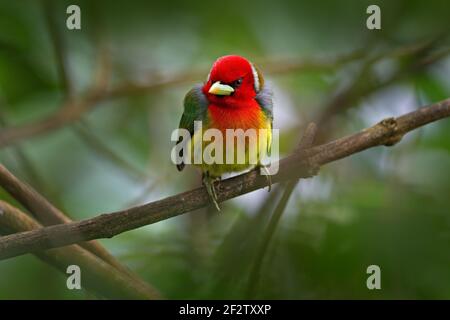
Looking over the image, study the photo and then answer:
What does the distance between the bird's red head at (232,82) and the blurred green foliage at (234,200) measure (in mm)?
368

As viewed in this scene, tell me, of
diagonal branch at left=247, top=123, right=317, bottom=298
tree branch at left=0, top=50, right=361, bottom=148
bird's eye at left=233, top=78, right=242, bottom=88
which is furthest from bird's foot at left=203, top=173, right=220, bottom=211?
tree branch at left=0, top=50, right=361, bottom=148

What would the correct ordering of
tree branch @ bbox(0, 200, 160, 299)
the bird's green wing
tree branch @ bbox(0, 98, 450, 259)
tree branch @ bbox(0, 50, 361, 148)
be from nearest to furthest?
tree branch @ bbox(0, 98, 450, 259)
tree branch @ bbox(0, 200, 160, 299)
the bird's green wing
tree branch @ bbox(0, 50, 361, 148)

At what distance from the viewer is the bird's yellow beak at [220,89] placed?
6.52 ft

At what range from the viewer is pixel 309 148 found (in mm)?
1745

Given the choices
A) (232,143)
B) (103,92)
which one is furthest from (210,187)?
(103,92)

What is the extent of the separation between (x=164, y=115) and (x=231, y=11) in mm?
715

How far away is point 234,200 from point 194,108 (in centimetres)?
78

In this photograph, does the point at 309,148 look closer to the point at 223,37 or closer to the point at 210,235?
the point at 210,235

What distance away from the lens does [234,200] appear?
9.18 ft

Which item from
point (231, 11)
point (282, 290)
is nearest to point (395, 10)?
point (231, 11)

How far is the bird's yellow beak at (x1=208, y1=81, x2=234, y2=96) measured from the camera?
6.52 feet

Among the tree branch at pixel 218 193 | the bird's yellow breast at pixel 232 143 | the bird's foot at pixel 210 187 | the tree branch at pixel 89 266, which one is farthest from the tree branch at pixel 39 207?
the bird's yellow breast at pixel 232 143

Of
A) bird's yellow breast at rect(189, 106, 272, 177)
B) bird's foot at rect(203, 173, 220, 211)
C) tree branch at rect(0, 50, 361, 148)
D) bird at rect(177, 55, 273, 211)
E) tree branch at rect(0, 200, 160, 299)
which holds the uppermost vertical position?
tree branch at rect(0, 50, 361, 148)

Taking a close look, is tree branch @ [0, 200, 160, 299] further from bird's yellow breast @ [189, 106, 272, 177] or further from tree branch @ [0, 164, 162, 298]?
bird's yellow breast @ [189, 106, 272, 177]
